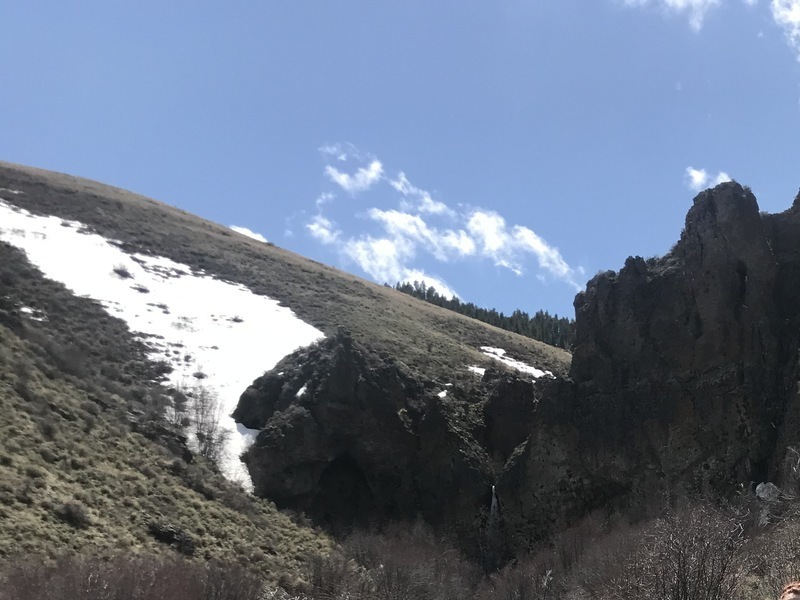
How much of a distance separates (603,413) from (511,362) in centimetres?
2713

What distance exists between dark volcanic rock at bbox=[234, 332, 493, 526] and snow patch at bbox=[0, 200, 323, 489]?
1.94 m

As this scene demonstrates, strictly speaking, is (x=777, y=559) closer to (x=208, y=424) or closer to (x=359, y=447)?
(x=359, y=447)

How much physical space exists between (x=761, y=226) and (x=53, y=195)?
74852 millimetres

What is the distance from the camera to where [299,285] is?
248ft

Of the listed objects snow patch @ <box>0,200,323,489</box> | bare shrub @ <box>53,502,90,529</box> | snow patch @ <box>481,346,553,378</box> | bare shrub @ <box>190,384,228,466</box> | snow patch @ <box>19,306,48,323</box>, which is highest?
snow patch @ <box>481,346,553,378</box>

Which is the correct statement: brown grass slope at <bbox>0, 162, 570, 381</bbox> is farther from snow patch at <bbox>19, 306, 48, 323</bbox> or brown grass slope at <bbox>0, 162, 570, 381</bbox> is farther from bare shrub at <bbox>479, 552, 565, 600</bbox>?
snow patch at <bbox>19, 306, 48, 323</bbox>

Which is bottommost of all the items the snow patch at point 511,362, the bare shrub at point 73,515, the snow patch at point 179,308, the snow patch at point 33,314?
the bare shrub at point 73,515

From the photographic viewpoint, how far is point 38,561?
66.7ft

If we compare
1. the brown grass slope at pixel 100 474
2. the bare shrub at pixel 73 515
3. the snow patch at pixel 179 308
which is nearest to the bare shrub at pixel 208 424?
the snow patch at pixel 179 308

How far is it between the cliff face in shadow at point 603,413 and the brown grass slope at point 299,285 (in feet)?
29.0

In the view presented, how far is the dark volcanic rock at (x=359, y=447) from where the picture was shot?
129 feet

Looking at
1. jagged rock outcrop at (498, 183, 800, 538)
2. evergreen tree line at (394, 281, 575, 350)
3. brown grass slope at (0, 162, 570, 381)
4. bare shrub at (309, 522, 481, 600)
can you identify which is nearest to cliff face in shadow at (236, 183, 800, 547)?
jagged rock outcrop at (498, 183, 800, 538)

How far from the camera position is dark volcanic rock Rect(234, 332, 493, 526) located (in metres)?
39.3

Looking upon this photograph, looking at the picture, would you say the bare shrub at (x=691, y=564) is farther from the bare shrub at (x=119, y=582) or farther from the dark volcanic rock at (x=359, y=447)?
the dark volcanic rock at (x=359, y=447)
